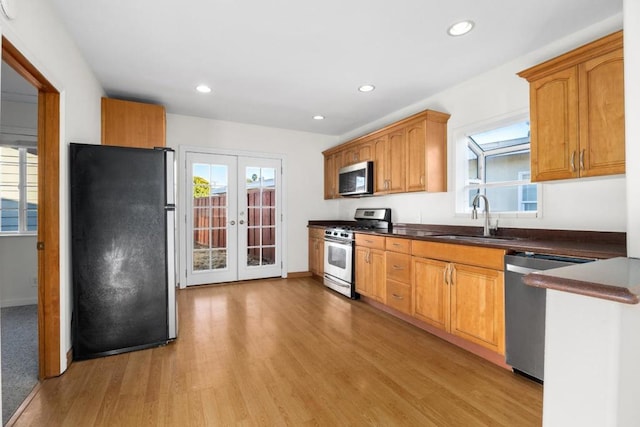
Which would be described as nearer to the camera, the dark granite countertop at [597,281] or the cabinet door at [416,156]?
the dark granite countertop at [597,281]

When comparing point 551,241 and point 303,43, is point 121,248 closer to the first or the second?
point 303,43

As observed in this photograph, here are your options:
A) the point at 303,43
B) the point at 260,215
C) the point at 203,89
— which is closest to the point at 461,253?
the point at 303,43

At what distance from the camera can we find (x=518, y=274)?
2057 mm

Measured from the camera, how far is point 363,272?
3760mm

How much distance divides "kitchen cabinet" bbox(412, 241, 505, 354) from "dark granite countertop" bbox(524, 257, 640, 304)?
1.37 m

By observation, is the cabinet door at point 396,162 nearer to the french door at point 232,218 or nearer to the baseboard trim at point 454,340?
the baseboard trim at point 454,340

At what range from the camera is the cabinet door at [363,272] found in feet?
12.0

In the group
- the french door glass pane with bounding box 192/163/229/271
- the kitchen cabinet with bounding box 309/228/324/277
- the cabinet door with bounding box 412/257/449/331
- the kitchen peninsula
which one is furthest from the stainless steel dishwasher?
the french door glass pane with bounding box 192/163/229/271

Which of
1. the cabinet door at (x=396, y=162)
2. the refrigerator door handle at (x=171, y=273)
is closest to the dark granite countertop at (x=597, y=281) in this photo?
the refrigerator door handle at (x=171, y=273)

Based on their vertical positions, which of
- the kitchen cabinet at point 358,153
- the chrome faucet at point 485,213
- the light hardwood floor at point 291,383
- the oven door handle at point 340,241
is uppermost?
the kitchen cabinet at point 358,153

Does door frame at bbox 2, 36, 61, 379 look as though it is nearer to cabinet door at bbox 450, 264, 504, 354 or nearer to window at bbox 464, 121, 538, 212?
cabinet door at bbox 450, 264, 504, 354

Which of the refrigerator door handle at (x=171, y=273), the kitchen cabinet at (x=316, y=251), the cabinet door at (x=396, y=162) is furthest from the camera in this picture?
the kitchen cabinet at (x=316, y=251)

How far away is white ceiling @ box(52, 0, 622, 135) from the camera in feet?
6.70

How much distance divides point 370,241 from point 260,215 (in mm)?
2115
